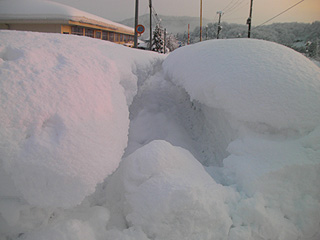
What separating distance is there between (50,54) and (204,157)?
2034 millimetres

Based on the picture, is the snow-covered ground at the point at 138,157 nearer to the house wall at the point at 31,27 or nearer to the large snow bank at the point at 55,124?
the large snow bank at the point at 55,124

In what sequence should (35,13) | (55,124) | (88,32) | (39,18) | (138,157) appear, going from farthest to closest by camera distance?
(88,32) < (35,13) < (39,18) < (138,157) < (55,124)

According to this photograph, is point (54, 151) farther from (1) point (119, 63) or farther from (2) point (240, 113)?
(2) point (240, 113)

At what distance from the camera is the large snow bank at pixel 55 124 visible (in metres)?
1.29

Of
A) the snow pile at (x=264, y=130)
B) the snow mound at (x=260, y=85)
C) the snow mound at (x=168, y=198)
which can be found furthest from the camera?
the snow mound at (x=260, y=85)

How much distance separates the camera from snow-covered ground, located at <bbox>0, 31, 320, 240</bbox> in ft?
4.41

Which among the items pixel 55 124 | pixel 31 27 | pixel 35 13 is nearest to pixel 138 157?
pixel 55 124

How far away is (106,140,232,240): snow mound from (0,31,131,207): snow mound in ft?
0.85

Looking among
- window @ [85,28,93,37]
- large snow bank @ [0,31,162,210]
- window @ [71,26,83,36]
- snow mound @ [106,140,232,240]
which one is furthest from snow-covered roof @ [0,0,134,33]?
snow mound @ [106,140,232,240]

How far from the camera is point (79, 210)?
5.10ft

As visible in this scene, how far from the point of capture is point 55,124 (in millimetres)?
1481

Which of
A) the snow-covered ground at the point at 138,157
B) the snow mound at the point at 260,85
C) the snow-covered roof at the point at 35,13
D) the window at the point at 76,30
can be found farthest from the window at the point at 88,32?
the snow mound at the point at 260,85

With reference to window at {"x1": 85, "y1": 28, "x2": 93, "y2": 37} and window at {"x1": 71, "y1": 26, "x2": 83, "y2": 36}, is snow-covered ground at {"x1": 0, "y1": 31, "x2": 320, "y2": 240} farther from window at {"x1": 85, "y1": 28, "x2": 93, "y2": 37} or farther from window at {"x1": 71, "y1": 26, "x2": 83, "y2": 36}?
window at {"x1": 85, "y1": 28, "x2": 93, "y2": 37}

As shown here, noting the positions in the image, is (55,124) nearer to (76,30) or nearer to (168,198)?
(168,198)
